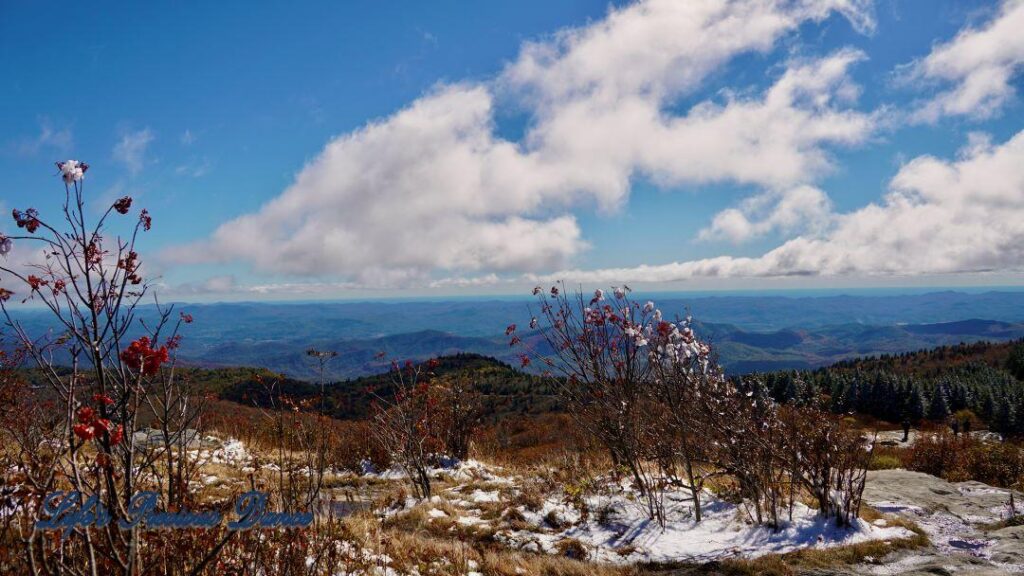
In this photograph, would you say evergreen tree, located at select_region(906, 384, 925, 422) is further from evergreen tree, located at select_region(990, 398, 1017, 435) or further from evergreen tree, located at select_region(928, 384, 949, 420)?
evergreen tree, located at select_region(990, 398, 1017, 435)

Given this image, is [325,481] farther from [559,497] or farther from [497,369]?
[497,369]

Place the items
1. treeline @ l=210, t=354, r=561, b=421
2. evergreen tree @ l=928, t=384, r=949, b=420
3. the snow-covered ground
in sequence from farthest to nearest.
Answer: treeline @ l=210, t=354, r=561, b=421, evergreen tree @ l=928, t=384, r=949, b=420, the snow-covered ground

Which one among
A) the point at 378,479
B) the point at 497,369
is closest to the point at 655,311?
the point at 378,479

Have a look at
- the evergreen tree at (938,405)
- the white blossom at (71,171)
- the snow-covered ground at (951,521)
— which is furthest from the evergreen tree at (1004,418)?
the white blossom at (71,171)

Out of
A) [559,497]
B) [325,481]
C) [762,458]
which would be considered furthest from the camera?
[325,481]

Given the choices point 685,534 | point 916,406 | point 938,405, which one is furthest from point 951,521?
point 938,405

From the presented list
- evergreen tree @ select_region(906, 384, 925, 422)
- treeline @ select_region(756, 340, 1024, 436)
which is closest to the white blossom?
treeline @ select_region(756, 340, 1024, 436)

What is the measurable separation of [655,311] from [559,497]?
4.00 metres

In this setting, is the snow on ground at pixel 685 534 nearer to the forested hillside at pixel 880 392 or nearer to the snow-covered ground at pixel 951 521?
the snow-covered ground at pixel 951 521

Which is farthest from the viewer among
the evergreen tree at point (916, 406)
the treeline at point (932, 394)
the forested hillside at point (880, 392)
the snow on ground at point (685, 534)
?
the evergreen tree at point (916, 406)

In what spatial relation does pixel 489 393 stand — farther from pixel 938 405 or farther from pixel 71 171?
pixel 71 171

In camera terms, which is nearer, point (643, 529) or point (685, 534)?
point (685, 534)

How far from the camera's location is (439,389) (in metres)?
15.5

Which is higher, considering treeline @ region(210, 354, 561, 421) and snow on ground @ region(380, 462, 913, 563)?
snow on ground @ region(380, 462, 913, 563)
